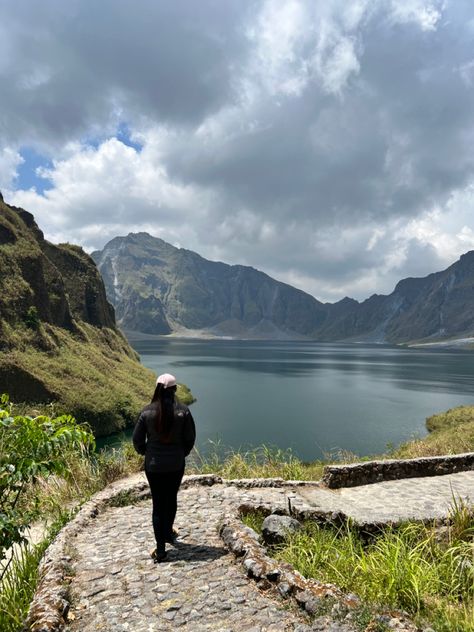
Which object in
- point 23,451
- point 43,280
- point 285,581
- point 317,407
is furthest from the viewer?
point 43,280

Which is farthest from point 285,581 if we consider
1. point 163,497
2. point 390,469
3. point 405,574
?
point 390,469

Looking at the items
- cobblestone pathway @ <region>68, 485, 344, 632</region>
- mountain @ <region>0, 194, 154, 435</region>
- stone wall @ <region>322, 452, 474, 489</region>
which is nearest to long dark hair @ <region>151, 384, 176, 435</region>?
cobblestone pathway @ <region>68, 485, 344, 632</region>

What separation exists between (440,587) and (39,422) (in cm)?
611

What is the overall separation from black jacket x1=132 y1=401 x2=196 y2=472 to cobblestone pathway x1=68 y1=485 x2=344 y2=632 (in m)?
→ 1.48

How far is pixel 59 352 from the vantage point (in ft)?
225

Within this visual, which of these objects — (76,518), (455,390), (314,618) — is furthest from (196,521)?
(455,390)

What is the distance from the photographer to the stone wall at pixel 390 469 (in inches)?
484

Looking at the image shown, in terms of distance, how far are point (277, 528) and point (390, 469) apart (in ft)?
20.8

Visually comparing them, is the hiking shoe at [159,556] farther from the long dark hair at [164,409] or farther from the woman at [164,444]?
the long dark hair at [164,409]

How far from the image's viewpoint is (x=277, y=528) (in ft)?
25.9

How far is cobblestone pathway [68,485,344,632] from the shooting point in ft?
17.7

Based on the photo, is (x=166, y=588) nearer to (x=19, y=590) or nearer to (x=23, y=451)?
(x=19, y=590)

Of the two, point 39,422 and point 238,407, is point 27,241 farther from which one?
point 39,422

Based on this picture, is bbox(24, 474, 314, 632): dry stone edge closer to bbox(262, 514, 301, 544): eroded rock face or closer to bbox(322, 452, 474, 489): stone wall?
bbox(322, 452, 474, 489): stone wall
